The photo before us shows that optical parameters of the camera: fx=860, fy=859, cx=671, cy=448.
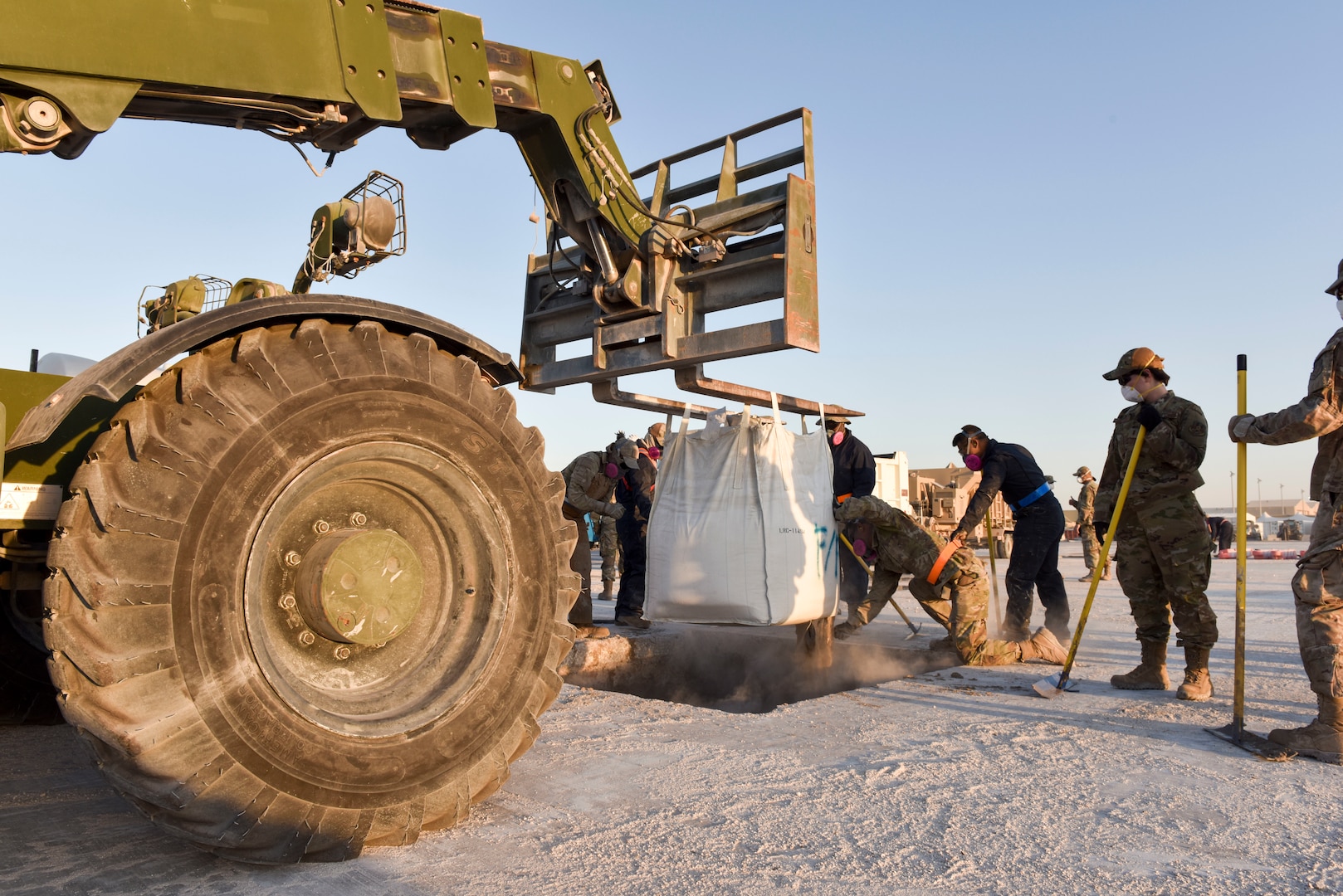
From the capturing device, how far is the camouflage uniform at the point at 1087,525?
12.5 metres

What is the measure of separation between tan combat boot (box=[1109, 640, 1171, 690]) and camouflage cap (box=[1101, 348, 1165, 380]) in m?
1.40

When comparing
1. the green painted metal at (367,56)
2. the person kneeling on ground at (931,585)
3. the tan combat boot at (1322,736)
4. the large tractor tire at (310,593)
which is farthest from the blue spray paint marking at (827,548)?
the green painted metal at (367,56)

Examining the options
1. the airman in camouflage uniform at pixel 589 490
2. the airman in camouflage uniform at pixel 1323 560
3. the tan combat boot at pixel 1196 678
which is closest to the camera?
the airman in camouflage uniform at pixel 1323 560

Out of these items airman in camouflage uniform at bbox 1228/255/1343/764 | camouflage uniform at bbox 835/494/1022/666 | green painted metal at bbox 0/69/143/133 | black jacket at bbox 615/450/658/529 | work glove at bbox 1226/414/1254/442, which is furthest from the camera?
black jacket at bbox 615/450/658/529

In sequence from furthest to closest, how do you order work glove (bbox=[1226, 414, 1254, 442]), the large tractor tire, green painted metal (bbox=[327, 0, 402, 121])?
work glove (bbox=[1226, 414, 1254, 442]), green painted metal (bbox=[327, 0, 402, 121]), the large tractor tire

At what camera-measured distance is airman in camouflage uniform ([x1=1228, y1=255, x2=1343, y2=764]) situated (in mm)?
3145

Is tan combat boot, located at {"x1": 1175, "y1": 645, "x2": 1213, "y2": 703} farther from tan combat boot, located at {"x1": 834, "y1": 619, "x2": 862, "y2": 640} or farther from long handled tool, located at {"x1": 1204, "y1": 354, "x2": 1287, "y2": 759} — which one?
tan combat boot, located at {"x1": 834, "y1": 619, "x2": 862, "y2": 640}

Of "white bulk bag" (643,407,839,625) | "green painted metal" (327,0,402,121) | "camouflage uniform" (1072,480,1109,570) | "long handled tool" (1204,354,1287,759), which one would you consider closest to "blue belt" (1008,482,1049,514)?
"white bulk bag" (643,407,839,625)

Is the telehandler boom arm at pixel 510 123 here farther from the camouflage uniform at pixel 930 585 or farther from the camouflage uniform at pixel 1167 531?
the camouflage uniform at pixel 1167 531

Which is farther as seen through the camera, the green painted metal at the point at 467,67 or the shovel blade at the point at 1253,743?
the shovel blade at the point at 1253,743

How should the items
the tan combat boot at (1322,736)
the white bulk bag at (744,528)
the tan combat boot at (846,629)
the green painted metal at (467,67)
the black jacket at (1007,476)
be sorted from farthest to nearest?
the black jacket at (1007,476) < the tan combat boot at (846,629) < the white bulk bag at (744,528) < the tan combat boot at (1322,736) < the green painted metal at (467,67)

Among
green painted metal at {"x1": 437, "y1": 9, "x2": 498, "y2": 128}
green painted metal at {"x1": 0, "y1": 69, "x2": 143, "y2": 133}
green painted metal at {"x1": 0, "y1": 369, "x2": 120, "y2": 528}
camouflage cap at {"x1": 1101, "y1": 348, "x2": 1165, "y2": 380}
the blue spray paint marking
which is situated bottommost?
the blue spray paint marking

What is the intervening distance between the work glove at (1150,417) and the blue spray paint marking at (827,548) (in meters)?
1.77

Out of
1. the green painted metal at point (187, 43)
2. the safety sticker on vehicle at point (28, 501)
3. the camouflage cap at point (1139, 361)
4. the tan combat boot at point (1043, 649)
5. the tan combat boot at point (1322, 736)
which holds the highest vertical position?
the green painted metal at point (187, 43)
